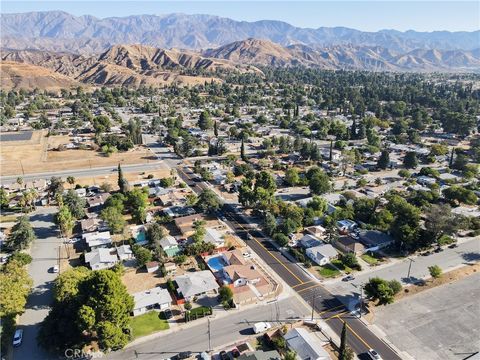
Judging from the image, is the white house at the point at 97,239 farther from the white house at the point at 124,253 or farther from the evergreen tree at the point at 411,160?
the evergreen tree at the point at 411,160

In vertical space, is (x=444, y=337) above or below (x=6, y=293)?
below

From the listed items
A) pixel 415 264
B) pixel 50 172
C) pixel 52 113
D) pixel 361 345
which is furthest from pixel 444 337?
pixel 52 113

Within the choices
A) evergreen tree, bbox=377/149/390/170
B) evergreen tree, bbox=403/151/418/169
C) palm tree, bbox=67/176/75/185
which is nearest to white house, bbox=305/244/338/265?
evergreen tree, bbox=377/149/390/170

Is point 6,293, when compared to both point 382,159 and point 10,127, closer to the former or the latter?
point 382,159

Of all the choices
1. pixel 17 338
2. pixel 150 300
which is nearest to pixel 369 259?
pixel 150 300

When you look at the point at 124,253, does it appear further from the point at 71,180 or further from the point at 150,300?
the point at 71,180

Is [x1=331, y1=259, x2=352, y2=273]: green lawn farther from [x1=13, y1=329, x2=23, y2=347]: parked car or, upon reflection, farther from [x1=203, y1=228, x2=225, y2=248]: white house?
[x1=13, y1=329, x2=23, y2=347]: parked car
